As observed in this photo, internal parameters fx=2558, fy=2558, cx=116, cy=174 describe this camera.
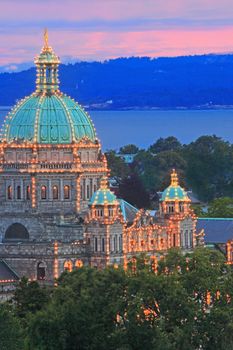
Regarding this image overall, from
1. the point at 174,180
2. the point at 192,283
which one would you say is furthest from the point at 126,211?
the point at 192,283

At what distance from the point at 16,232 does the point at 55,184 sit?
355 cm

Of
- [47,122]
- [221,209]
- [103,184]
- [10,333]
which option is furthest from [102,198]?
[221,209]

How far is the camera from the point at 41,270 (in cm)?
13825

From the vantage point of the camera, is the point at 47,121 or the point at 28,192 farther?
the point at 28,192

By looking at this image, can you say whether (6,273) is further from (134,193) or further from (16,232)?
(134,193)

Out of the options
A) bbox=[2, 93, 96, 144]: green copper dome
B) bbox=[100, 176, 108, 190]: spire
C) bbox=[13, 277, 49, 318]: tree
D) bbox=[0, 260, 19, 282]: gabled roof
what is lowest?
bbox=[13, 277, 49, 318]: tree

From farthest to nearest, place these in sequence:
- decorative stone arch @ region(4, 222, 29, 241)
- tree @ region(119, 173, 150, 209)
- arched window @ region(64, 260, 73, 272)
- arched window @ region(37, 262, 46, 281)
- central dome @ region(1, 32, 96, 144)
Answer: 1. tree @ region(119, 173, 150, 209)
2. decorative stone arch @ region(4, 222, 29, 241)
3. central dome @ region(1, 32, 96, 144)
4. arched window @ region(37, 262, 46, 281)
5. arched window @ region(64, 260, 73, 272)

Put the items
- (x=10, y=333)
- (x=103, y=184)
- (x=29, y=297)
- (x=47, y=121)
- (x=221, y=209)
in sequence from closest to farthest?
(x=10, y=333) < (x=29, y=297) < (x=103, y=184) < (x=47, y=121) < (x=221, y=209)

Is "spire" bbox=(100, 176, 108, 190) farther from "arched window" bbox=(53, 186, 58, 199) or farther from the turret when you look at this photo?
the turret

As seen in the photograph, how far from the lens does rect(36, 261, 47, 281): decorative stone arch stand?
13788cm

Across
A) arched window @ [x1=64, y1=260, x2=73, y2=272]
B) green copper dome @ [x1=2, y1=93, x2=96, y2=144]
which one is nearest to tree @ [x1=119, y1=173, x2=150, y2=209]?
green copper dome @ [x1=2, y1=93, x2=96, y2=144]

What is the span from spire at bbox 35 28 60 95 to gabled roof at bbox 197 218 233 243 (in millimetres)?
16921

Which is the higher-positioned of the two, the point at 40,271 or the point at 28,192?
the point at 28,192

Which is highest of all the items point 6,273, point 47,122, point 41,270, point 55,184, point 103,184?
point 47,122
